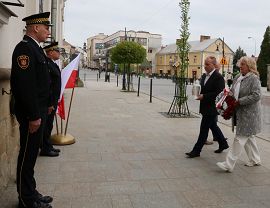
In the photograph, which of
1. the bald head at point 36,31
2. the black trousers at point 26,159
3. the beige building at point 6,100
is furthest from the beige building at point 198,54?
the black trousers at point 26,159

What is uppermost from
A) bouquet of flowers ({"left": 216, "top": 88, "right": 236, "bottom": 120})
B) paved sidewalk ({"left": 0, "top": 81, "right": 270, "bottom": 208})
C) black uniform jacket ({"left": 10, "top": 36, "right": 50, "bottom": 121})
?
black uniform jacket ({"left": 10, "top": 36, "right": 50, "bottom": 121})

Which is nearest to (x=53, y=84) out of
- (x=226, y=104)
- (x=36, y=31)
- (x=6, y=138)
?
(x=6, y=138)

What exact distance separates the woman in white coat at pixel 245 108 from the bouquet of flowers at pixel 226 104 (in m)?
0.08

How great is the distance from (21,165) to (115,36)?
393ft

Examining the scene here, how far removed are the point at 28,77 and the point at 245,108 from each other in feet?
11.9

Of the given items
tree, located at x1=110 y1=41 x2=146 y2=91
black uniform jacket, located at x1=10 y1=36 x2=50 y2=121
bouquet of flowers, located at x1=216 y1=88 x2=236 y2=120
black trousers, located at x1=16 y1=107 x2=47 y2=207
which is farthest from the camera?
tree, located at x1=110 y1=41 x2=146 y2=91

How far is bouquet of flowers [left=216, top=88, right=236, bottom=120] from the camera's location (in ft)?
20.0

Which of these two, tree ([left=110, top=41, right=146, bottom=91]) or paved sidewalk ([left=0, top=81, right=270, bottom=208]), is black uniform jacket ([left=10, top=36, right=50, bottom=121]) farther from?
tree ([left=110, top=41, right=146, bottom=91])

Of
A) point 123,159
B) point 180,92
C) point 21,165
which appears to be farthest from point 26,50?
point 180,92

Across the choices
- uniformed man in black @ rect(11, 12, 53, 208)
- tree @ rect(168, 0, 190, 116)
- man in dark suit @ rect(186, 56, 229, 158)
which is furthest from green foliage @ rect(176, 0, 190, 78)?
uniformed man in black @ rect(11, 12, 53, 208)

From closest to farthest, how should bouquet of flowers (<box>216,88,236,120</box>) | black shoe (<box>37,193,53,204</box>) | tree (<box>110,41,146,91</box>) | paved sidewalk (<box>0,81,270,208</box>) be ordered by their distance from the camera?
black shoe (<box>37,193,53,204</box>), paved sidewalk (<box>0,81,270,208</box>), bouquet of flowers (<box>216,88,236,120</box>), tree (<box>110,41,146,91</box>)

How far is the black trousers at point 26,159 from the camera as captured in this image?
4.02 meters

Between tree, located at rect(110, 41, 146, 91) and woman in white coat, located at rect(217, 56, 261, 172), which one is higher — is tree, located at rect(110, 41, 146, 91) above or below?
above

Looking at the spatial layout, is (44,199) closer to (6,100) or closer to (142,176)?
(6,100)
